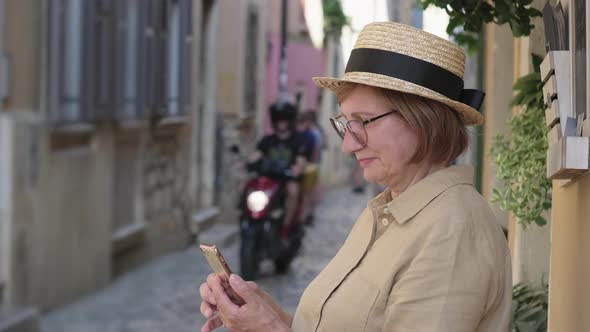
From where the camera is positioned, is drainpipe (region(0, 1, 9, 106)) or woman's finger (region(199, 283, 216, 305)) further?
drainpipe (region(0, 1, 9, 106))

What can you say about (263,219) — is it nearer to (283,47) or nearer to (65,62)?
(65,62)

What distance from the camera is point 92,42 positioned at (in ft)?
37.4

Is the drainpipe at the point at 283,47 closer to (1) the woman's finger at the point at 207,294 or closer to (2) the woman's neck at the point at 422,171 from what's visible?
(1) the woman's finger at the point at 207,294

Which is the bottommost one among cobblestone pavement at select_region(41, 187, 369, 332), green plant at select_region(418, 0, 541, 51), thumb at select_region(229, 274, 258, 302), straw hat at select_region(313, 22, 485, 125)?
cobblestone pavement at select_region(41, 187, 369, 332)

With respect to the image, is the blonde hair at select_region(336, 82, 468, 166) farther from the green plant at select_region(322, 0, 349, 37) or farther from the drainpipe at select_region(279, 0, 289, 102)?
the green plant at select_region(322, 0, 349, 37)

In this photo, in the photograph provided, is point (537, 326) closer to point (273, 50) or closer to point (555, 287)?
point (555, 287)

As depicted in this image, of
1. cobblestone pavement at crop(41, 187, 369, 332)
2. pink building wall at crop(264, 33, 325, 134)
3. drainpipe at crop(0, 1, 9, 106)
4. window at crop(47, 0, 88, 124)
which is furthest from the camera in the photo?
pink building wall at crop(264, 33, 325, 134)

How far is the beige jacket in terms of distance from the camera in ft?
8.19

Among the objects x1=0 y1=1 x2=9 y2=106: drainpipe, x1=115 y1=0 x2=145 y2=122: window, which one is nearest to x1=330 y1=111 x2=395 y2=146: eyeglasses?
x1=0 y1=1 x2=9 y2=106: drainpipe

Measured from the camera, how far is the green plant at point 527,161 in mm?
4027

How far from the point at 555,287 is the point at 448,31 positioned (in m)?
1.11

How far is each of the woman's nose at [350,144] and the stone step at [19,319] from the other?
630 centimetres

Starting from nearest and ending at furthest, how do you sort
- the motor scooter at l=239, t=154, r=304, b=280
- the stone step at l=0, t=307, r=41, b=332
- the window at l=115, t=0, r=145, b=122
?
the stone step at l=0, t=307, r=41, b=332
the motor scooter at l=239, t=154, r=304, b=280
the window at l=115, t=0, r=145, b=122

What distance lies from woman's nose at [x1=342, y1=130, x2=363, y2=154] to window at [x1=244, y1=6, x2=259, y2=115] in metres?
18.0
